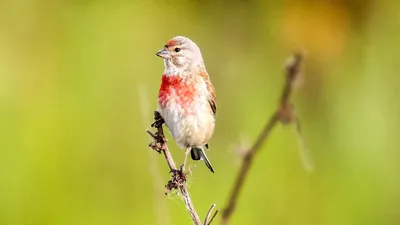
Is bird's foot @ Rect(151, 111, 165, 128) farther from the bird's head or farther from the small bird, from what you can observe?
the bird's head

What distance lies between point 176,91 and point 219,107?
261 cm

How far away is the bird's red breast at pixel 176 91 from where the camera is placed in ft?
7.59

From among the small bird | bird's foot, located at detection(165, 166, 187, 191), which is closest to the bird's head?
the small bird

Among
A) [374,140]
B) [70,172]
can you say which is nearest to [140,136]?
[70,172]

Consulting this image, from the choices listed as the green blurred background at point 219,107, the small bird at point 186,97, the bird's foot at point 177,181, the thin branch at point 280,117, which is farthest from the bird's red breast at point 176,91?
the green blurred background at point 219,107

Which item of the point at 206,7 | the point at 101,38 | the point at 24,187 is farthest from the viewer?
the point at 206,7

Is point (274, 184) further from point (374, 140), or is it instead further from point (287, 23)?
point (287, 23)

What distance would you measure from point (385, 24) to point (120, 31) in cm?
161

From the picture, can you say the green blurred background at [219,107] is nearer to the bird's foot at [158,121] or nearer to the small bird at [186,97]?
the small bird at [186,97]

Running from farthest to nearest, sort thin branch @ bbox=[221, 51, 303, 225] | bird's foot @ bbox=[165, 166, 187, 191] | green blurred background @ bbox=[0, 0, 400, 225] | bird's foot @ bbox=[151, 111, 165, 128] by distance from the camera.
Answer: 1. green blurred background @ bbox=[0, 0, 400, 225]
2. bird's foot @ bbox=[151, 111, 165, 128]
3. bird's foot @ bbox=[165, 166, 187, 191]
4. thin branch @ bbox=[221, 51, 303, 225]

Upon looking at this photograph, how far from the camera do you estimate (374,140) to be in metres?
4.79

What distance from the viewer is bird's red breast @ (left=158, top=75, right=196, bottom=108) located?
7.59ft

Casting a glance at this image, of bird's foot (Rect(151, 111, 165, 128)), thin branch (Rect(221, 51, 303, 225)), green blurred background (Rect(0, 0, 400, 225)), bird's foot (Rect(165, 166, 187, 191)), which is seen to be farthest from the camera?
green blurred background (Rect(0, 0, 400, 225))

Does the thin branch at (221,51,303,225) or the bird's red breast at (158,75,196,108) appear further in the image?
the bird's red breast at (158,75,196,108)
